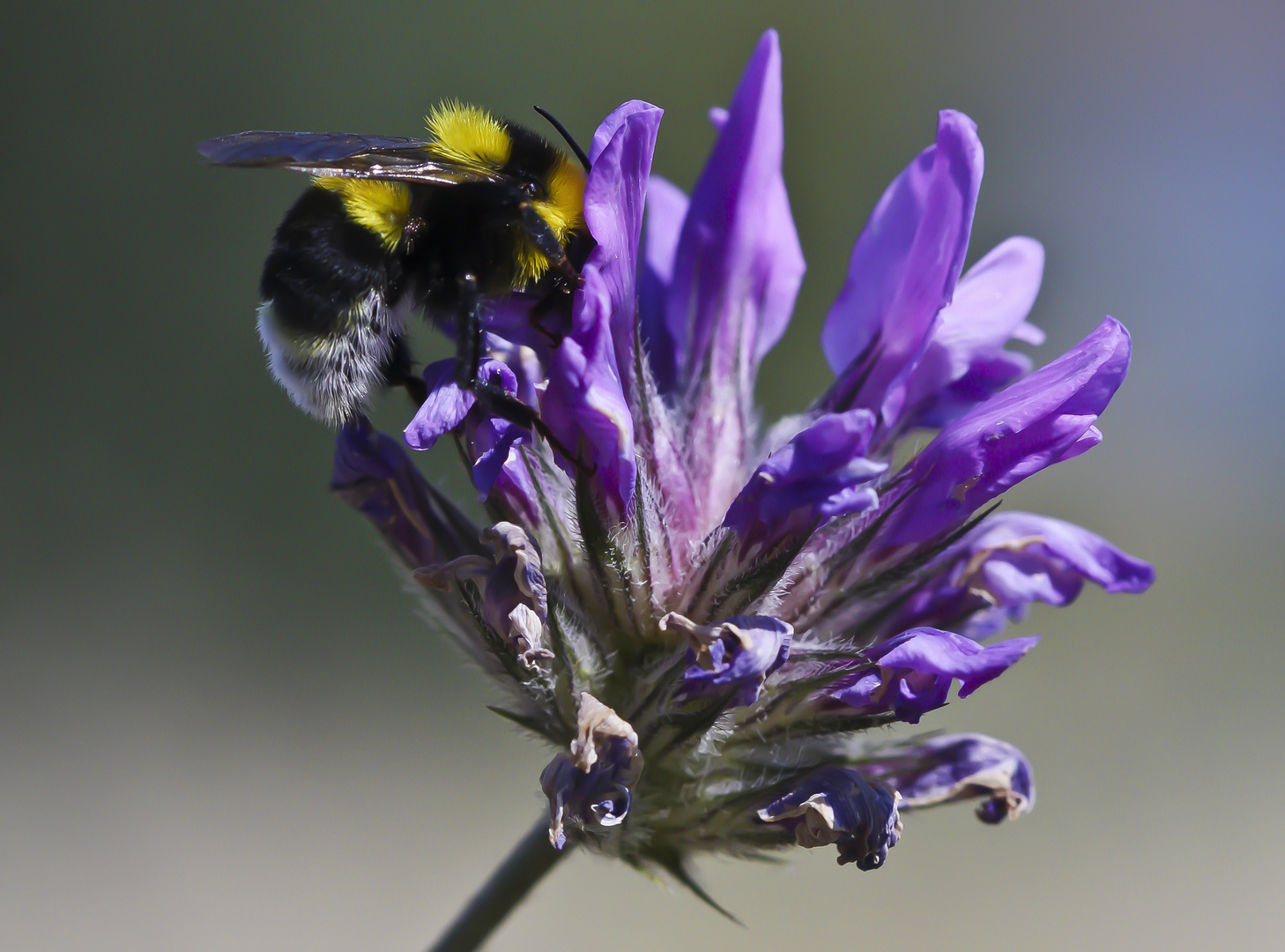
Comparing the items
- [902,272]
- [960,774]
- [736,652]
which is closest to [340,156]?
[736,652]

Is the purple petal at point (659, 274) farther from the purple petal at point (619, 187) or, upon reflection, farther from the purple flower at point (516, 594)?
the purple flower at point (516, 594)

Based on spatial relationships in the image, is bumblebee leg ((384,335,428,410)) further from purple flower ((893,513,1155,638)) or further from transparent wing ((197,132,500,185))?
purple flower ((893,513,1155,638))

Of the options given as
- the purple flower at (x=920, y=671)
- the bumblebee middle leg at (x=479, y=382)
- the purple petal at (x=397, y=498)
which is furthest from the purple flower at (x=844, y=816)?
the purple petal at (x=397, y=498)

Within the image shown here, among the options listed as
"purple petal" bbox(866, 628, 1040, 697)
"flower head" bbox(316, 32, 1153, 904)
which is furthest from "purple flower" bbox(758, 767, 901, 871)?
"purple petal" bbox(866, 628, 1040, 697)

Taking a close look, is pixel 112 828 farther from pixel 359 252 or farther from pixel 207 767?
pixel 359 252

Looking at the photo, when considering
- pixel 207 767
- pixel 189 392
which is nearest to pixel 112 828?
pixel 207 767

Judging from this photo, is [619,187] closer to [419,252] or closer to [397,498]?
[419,252]
